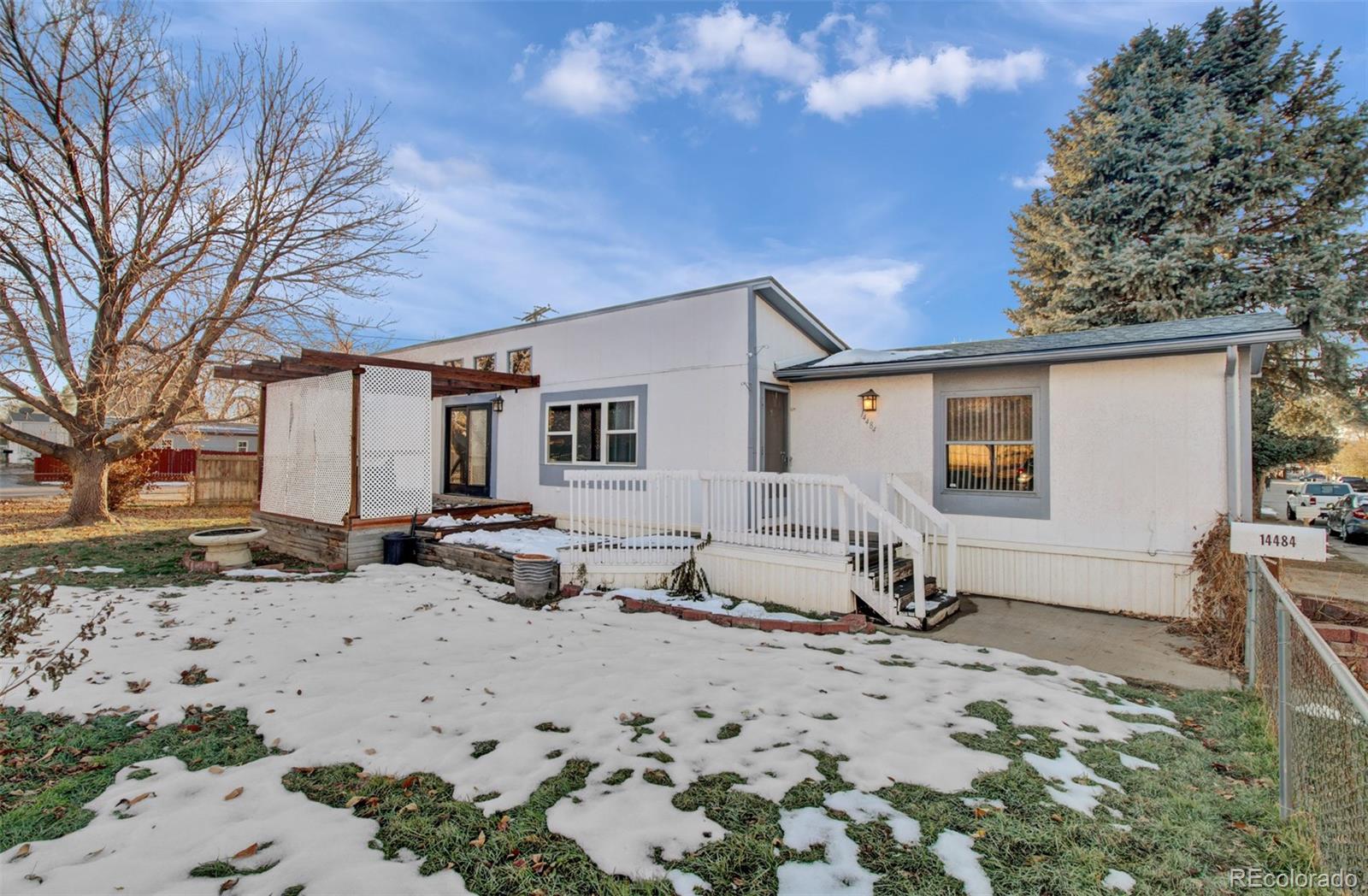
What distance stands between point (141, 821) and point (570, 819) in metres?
1.84

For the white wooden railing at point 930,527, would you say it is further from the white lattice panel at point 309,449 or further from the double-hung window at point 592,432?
the white lattice panel at point 309,449

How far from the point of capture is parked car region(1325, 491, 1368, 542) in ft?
48.4

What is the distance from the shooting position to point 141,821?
2.50 metres

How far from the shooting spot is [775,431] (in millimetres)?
8836

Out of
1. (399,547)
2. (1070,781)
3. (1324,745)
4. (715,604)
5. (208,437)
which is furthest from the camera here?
(208,437)

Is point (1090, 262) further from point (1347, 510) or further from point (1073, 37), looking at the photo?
point (1347, 510)

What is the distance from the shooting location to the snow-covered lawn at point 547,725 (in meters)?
2.31

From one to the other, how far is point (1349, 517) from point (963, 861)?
20.7 m

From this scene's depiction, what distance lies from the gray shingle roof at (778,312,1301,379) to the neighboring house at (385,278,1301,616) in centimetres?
3

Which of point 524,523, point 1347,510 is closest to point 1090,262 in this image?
point 1347,510

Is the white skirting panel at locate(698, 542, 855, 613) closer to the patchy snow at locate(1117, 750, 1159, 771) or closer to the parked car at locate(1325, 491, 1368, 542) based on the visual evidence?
the patchy snow at locate(1117, 750, 1159, 771)

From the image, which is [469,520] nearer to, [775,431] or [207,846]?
[775,431]

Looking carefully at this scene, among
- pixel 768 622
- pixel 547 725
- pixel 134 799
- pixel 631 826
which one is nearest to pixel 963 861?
pixel 631 826

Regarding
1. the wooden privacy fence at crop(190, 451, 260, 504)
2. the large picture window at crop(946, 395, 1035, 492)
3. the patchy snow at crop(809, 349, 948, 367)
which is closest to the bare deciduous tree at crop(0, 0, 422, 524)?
the wooden privacy fence at crop(190, 451, 260, 504)
